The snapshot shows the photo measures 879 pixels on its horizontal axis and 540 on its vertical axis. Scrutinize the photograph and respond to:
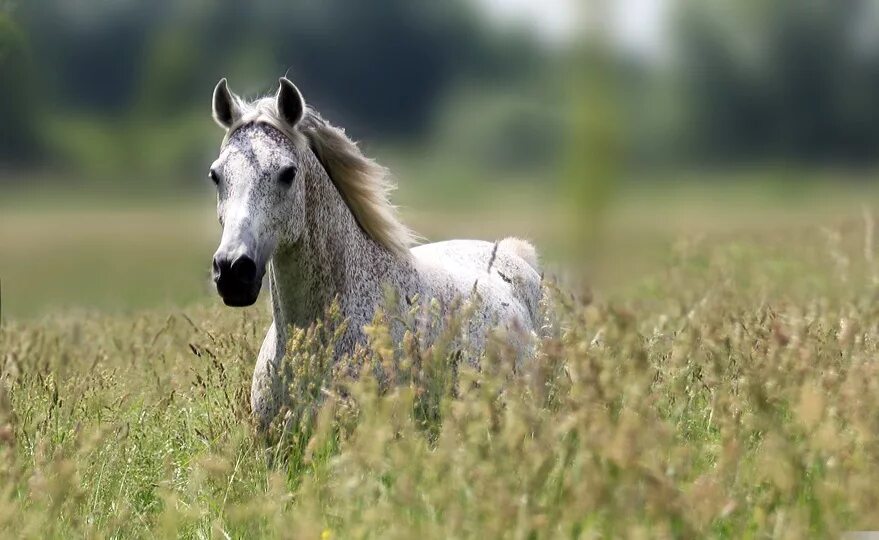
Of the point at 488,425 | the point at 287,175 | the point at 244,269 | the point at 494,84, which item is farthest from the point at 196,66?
the point at 488,425

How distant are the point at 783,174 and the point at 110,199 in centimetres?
425

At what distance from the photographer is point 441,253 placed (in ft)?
21.5

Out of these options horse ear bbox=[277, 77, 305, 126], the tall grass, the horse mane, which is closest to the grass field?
the tall grass

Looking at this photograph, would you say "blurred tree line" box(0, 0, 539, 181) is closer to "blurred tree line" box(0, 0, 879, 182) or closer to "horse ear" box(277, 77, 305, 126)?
"blurred tree line" box(0, 0, 879, 182)

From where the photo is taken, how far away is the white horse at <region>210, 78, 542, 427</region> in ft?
14.8

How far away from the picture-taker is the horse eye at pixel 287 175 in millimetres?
4688

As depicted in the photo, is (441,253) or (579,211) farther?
(441,253)

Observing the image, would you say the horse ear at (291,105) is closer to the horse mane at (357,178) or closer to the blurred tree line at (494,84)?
the horse mane at (357,178)

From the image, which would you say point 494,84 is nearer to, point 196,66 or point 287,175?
point 287,175

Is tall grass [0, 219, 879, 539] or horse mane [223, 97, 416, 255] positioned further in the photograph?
horse mane [223, 97, 416, 255]

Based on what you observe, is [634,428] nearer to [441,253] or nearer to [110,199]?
[441,253]

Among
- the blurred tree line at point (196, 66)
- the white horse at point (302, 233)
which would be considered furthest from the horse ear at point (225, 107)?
the blurred tree line at point (196, 66)

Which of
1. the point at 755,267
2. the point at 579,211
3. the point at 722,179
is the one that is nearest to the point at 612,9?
the point at 579,211

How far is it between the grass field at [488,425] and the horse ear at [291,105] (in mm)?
973
